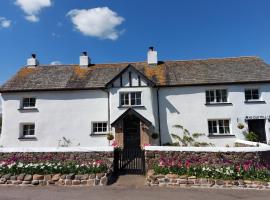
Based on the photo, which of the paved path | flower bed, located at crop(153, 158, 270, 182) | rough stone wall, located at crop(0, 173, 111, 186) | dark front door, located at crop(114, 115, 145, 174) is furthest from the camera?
A: dark front door, located at crop(114, 115, 145, 174)

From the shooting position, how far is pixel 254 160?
38.6 feet

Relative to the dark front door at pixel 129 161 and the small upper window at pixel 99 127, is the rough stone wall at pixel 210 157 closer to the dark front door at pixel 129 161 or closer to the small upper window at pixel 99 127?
the dark front door at pixel 129 161

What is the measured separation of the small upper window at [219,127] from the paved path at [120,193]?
30.5 ft

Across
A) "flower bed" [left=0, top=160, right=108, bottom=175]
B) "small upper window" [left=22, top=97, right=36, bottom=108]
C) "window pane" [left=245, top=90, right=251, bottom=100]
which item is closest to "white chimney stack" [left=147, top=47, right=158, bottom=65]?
"window pane" [left=245, top=90, right=251, bottom=100]

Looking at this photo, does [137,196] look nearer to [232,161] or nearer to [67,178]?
[67,178]

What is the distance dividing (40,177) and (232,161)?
9.30m

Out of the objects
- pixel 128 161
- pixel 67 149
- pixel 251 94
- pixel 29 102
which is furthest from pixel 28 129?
pixel 251 94

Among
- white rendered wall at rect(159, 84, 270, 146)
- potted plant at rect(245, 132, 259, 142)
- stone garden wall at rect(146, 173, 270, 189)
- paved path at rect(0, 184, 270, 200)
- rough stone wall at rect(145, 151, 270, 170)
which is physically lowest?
paved path at rect(0, 184, 270, 200)

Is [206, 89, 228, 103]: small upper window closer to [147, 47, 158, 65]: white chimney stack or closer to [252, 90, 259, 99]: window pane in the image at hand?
[252, 90, 259, 99]: window pane

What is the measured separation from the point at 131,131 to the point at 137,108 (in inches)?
73.3

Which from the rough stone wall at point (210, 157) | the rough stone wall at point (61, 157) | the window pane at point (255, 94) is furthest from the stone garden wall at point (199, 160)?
the window pane at point (255, 94)

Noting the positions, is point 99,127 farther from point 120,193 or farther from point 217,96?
point 120,193

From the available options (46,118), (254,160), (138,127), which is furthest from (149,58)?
(254,160)

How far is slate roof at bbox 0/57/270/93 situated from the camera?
19859mm
